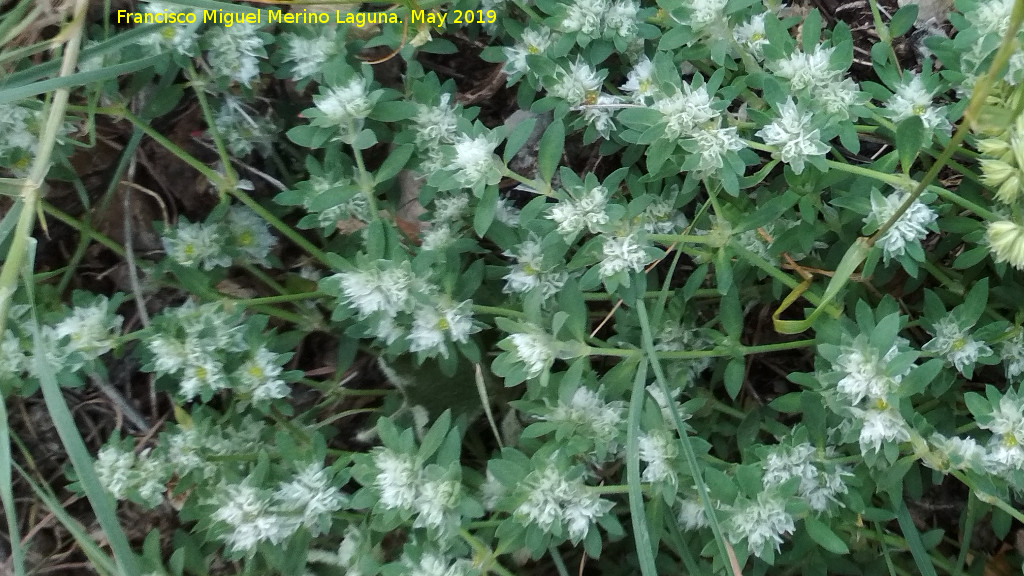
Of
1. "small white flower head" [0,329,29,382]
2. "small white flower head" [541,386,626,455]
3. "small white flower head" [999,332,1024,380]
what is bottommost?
"small white flower head" [541,386,626,455]

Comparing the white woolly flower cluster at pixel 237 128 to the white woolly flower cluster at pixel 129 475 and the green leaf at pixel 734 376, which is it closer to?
the white woolly flower cluster at pixel 129 475

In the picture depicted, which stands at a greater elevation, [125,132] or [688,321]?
[125,132]

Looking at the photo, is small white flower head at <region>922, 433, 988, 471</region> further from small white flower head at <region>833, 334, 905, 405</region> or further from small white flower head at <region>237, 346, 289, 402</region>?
small white flower head at <region>237, 346, 289, 402</region>

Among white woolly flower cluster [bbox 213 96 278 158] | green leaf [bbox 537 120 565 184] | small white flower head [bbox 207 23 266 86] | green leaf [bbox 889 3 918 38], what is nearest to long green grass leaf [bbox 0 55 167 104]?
small white flower head [bbox 207 23 266 86]

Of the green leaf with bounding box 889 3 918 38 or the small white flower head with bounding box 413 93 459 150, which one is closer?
the green leaf with bounding box 889 3 918 38

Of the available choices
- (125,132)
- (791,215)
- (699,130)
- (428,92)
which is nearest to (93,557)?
(125,132)

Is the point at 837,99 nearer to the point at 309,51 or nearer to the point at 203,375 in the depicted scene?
the point at 309,51

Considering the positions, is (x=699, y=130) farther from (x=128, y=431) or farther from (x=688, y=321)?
(x=128, y=431)
